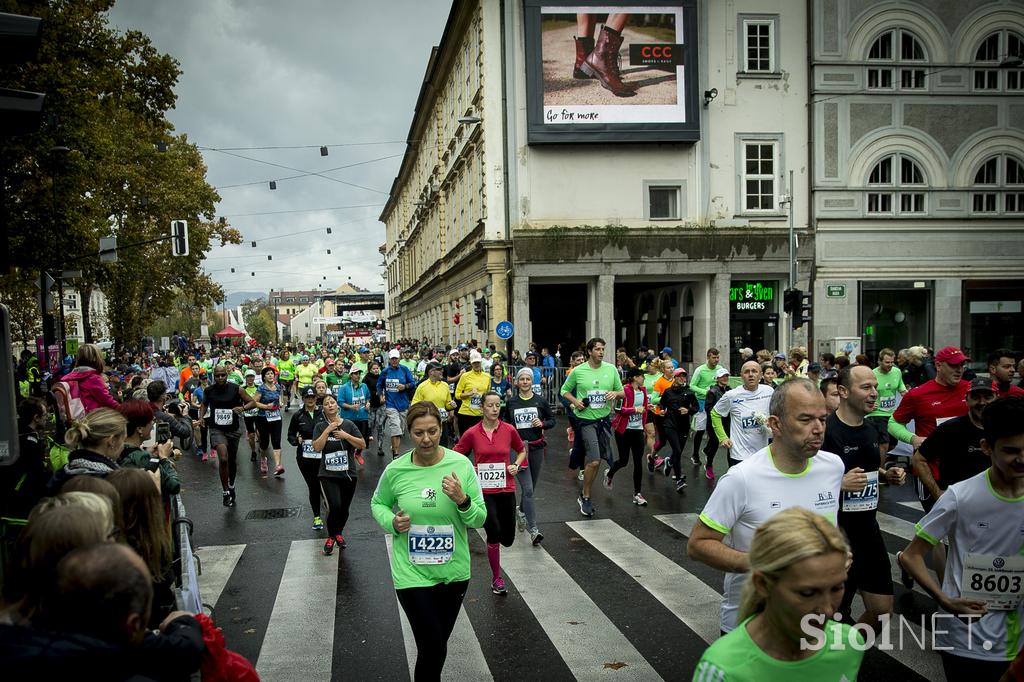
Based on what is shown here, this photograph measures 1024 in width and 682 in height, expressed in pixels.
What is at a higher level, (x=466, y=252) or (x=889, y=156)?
(x=889, y=156)

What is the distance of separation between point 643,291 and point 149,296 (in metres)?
30.1

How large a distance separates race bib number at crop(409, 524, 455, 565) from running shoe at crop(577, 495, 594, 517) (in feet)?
16.6

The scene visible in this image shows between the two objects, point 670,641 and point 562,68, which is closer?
point 670,641

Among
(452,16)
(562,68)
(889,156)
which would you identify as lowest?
(889,156)

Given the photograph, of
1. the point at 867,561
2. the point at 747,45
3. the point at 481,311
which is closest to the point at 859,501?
the point at 867,561

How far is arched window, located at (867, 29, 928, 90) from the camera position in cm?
2584

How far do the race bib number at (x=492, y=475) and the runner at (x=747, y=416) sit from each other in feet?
9.53

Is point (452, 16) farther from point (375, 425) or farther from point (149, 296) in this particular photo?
point (149, 296)

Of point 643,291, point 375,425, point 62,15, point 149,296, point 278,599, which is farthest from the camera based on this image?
point 149,296

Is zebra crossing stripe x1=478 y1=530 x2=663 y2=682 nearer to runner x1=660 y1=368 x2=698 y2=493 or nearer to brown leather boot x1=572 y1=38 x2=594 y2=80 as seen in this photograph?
runner x1=660 y1=368 x2=698 y2=493

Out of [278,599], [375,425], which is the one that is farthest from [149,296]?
[278,599]

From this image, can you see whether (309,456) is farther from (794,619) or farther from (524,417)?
(794,619)

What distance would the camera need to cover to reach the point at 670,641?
17.2 feet

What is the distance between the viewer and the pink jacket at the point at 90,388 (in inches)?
362
